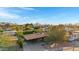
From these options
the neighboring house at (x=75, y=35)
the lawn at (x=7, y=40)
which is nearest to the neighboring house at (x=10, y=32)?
the lawn at (x=7, y=40)

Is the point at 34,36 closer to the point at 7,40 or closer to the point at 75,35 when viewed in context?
the point at 7,40

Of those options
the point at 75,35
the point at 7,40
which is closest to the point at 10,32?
the point at 7,40

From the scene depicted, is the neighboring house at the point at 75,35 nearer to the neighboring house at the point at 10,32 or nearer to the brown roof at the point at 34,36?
the brown roof at the point at 34,36

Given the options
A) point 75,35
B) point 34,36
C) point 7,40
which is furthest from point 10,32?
point 75,35

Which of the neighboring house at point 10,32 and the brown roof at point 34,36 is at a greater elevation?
the neighboring house at point 10,32

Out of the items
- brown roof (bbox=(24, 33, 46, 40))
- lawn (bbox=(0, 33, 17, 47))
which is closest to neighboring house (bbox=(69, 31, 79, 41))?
brown roof (bbox=(24, 33, 46, 40))

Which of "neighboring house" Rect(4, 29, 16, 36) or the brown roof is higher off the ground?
"neighboring house" Rect(4, 29, 16, 36)

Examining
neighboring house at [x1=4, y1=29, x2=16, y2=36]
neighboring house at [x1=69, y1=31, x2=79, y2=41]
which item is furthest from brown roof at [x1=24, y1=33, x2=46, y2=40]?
neighboring house at [x1=69, y1=31, x2=79, y2=41]

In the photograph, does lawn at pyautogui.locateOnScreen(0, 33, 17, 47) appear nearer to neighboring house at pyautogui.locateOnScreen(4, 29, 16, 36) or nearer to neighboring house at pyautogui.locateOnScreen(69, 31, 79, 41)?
neighboring house at pyautogui.locateOnScreen(4, 29, 16, 36)

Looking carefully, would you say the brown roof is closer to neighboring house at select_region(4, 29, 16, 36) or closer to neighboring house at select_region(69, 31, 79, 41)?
neighboring house at select_region(4, 29, 16, 36)

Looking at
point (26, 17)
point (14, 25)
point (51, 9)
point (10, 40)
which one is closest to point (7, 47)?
point (10, 40)
